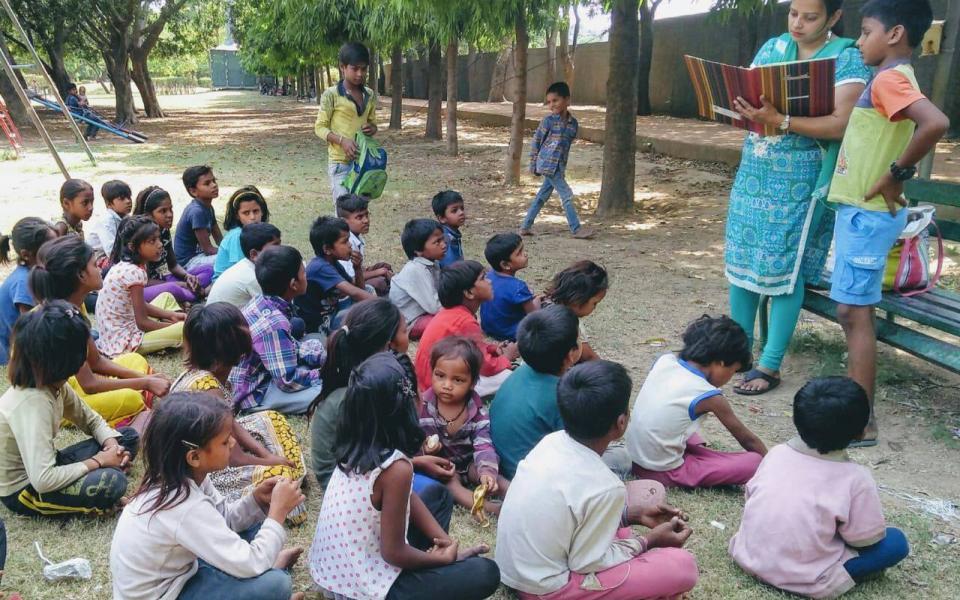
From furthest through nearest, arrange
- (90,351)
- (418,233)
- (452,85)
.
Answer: (452,85) → (418,233) → (90,351)

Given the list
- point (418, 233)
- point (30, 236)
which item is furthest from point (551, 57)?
point (30, 236)

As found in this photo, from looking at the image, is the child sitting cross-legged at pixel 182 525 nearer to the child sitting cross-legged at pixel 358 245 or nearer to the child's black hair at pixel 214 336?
the child's black hair at pixel 214 336

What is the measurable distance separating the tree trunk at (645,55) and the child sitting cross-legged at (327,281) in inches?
465

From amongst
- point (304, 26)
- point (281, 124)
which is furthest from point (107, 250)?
point (281, 124)

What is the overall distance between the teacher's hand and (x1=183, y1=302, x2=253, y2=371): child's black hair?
2.50 m

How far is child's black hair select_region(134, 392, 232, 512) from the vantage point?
2.01 m

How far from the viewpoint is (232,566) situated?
81.0 inches

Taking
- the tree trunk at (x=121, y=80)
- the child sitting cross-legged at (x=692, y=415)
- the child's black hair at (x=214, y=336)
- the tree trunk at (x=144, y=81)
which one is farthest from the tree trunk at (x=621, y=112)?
the tree trunk at (x=144, y=81)

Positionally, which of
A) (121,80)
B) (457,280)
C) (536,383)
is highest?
(121,80)

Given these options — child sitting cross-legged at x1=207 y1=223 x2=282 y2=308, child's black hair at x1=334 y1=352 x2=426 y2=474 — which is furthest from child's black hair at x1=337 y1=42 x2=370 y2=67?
child's black hair at x1=334 y1=352 x2=426 y2=474

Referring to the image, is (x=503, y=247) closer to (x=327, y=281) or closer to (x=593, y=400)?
(x=327, y=281)

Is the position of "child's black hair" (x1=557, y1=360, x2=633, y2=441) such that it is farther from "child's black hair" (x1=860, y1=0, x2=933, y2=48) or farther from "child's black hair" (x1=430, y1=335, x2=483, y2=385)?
"child's black hair" (x1=860, y1=0, x2=933, y2=48)

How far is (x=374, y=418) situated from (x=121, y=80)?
24.6 m

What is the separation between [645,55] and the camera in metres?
16.5
